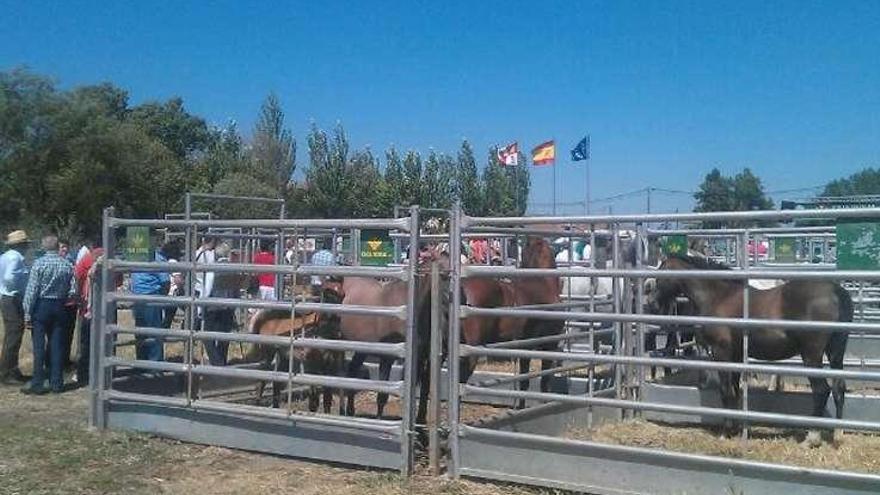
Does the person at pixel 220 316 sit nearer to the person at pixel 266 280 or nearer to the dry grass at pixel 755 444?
the person at pixel 266 280

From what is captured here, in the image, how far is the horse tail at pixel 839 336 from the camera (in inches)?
308

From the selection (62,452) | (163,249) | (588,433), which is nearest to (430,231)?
(163,249)

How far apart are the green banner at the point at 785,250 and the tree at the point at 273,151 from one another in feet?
130

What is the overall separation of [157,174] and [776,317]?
44.0 meters

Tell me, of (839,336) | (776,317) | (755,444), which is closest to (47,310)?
(755,444)

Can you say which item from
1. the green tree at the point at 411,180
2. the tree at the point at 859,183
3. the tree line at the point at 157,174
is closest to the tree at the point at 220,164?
the tree line at the point at 157,174

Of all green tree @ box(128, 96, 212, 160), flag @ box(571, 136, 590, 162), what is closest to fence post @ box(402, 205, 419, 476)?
flag @ box(571, 136, 590, 162)

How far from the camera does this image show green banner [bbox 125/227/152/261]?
27.9ft

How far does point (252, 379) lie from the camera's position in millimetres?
7449

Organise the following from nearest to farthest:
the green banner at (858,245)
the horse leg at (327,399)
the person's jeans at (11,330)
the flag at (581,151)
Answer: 1. the green banner at (858,245)
2. the horse leg at (327,399)
3. the person's jeans at (11,330)
4. the flag at (581,151)

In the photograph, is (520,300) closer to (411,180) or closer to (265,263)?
(265,263)

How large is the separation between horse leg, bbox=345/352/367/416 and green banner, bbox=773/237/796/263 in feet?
25.7

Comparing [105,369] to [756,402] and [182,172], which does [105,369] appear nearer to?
[756,402]

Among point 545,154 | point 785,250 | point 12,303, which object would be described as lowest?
point 12,303
